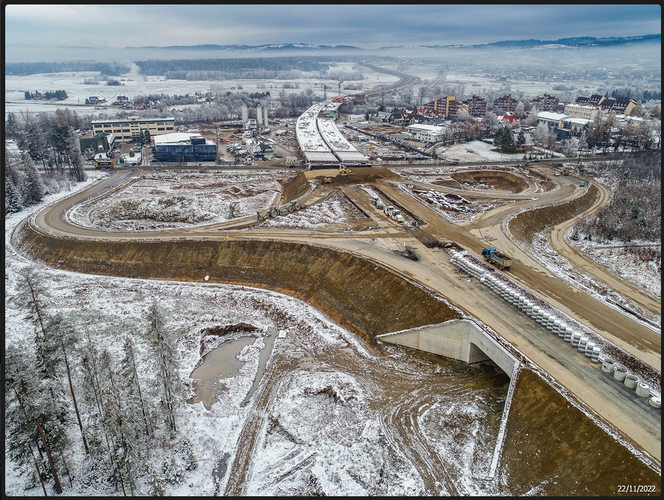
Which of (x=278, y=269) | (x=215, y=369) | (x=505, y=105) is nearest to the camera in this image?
(x=215, y=369)

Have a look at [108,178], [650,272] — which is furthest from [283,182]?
[650,272]

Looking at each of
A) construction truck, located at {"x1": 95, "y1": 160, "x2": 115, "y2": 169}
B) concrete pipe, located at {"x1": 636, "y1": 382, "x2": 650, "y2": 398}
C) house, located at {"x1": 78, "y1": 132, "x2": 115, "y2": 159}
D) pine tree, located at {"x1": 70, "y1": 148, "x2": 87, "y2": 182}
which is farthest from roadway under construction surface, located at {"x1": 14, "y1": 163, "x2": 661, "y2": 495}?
house, located at {"x1": 78, "y1": 132, "x2": 115, "y2": 159}

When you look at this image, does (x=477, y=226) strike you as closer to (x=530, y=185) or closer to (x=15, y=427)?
(x=530, y=185)

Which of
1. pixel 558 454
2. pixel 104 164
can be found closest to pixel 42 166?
pixel 104 164

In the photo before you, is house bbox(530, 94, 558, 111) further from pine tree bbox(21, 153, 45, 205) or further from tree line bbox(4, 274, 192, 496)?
tree line bbox(4, 274, 192, 496)

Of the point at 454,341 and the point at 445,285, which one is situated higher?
the point at 445,285

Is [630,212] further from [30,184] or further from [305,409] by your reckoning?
[30,184]

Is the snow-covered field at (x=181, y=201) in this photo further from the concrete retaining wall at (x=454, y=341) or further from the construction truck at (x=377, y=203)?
the concrete retaining wall at (x=454, y=341)
